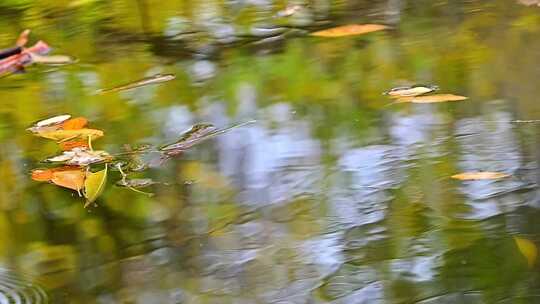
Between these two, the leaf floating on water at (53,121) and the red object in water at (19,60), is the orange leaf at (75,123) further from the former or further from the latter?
the red object in water at (19,60)

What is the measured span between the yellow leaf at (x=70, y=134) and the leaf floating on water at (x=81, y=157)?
0.05m

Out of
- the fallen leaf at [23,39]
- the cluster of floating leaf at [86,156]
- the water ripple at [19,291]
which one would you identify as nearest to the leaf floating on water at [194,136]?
the cluster of floating leaf at [86,156]

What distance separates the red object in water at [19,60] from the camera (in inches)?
83.1

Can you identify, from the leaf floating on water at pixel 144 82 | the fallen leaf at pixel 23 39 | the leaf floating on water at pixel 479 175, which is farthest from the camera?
the fallen leaf at pixel 23 39

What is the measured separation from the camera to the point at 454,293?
108cm

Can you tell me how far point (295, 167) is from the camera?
4.82ft

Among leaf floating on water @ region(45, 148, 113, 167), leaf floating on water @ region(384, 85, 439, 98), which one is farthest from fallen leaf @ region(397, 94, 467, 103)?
A: leaf floating on water @ region(45, 148, 113, 167)

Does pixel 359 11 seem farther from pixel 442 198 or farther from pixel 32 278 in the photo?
pixel 32 278

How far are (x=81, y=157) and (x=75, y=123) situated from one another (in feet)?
0.52

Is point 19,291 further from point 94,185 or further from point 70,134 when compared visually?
point 70,134

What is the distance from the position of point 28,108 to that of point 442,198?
940mm

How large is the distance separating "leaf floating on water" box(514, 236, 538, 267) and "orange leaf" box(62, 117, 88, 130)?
887mm

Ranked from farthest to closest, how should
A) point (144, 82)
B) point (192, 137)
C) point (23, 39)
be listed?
point (23, 39)
point (144, 82)
point (192, 137)

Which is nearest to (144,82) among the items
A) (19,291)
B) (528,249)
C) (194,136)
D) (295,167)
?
(194,136)
